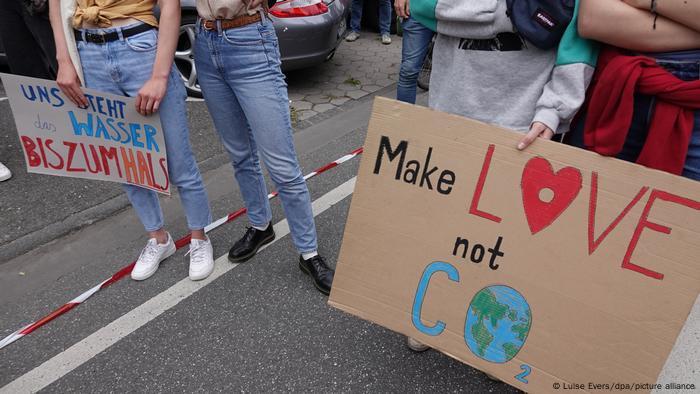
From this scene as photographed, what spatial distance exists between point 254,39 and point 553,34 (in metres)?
1.10

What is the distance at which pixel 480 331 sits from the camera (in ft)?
4.91

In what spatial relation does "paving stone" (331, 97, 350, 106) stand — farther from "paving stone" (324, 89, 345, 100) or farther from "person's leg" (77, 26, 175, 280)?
"person's leg" (77, 26, 175, 280)

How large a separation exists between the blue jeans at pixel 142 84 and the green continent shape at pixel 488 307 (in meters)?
1.44

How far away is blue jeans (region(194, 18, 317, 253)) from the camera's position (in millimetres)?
1985

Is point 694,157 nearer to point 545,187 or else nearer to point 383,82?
point 545,187

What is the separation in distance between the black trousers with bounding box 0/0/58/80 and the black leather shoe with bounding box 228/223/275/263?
1.53 metres

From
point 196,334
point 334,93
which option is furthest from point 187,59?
point 196,334

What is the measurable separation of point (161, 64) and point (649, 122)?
1699 mm

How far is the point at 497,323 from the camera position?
1.46m

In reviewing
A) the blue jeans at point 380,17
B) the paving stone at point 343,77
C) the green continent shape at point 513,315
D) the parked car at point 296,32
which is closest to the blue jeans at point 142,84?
the green continent shape at point 513,315

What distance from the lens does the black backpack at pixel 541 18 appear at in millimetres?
1350

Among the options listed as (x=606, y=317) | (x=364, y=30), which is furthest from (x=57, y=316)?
(x=364, y=30)

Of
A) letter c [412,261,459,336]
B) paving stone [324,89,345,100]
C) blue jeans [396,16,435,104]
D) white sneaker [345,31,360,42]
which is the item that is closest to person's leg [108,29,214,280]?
letter c [412,261,459,336]

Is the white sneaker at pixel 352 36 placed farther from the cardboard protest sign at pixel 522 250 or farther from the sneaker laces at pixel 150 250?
the cardboard protest sign at pixel 522 250
